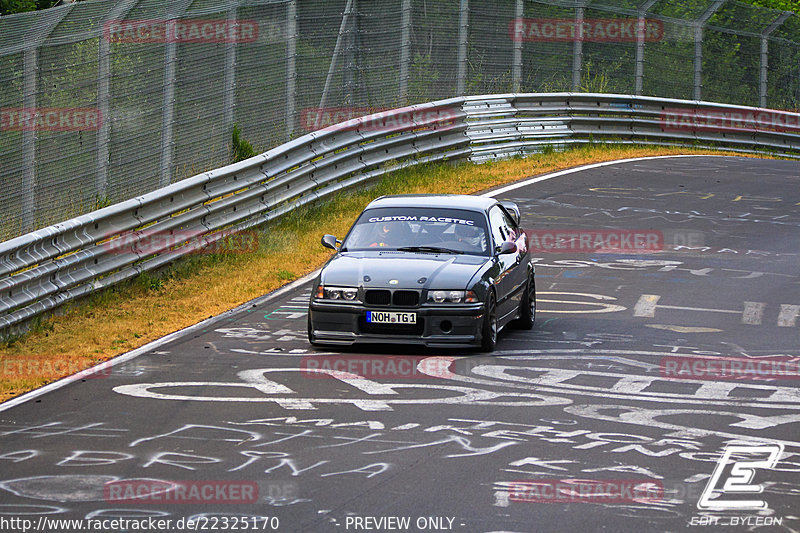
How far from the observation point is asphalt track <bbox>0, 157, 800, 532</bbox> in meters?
6.88

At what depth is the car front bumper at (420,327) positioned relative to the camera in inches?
451

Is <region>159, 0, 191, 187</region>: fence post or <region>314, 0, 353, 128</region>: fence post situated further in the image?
<region>314, 0, 353, 128</region>: fence post

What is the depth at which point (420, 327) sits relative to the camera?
1147 cm

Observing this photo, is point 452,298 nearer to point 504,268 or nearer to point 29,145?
point 504,268

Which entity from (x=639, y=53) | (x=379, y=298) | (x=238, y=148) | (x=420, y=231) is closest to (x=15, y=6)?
(x=639, y=53)

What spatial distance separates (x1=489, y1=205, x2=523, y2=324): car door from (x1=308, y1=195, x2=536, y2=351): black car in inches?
0.5

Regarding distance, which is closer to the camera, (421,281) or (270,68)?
(421,281)

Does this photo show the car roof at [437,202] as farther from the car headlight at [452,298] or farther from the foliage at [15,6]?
the foliage at [15,6]

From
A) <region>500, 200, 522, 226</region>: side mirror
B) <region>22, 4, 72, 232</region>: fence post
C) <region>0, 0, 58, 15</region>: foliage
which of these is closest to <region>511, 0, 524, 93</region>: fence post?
<region>500, 200, 522, 226</region>: side mirror

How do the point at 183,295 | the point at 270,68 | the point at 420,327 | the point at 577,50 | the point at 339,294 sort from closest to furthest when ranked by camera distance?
the point at 420,327 → the point at 339,294 → the point at 183,295 → the point at 270,68 → the point at 577,50

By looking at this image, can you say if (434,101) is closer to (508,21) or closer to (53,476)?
(508,21)

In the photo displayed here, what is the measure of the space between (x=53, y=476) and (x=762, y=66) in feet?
90.3

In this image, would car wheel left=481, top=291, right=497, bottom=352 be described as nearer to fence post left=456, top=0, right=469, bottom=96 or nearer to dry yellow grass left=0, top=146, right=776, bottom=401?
dry yellow grass left=0, top=146, right=776, bottom=401

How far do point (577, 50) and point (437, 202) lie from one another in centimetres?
1598
